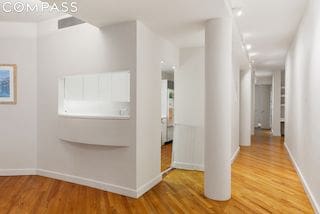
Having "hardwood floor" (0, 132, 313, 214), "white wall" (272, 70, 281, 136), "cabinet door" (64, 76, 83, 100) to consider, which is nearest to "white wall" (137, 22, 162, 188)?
"hardwood floor" (0, 132, 313, 214)

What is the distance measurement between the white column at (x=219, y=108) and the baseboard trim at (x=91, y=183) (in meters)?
1.21

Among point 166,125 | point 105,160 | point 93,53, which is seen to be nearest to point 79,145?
point 105,160

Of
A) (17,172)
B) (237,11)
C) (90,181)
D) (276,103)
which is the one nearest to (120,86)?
(90,181)

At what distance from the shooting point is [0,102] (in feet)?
14.8

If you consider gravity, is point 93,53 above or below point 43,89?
above

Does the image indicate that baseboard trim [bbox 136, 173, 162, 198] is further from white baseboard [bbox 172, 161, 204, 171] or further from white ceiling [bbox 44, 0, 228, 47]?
white ceiling [bbox 44, 0, 228, 47]

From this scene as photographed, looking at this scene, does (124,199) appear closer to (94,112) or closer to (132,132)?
(132,132)

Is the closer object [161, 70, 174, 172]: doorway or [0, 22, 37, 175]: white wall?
[0, 22, 37, 175]: white wall

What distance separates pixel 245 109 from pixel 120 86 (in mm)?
5341

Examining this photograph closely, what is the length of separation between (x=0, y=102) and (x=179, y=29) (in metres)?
3.63

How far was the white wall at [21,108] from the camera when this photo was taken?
4523 millimetres

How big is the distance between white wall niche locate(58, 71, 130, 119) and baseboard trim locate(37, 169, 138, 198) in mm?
1108

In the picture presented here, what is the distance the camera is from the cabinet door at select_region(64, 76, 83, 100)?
14.8ft

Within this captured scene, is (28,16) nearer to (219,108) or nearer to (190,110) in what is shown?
(190,110)
